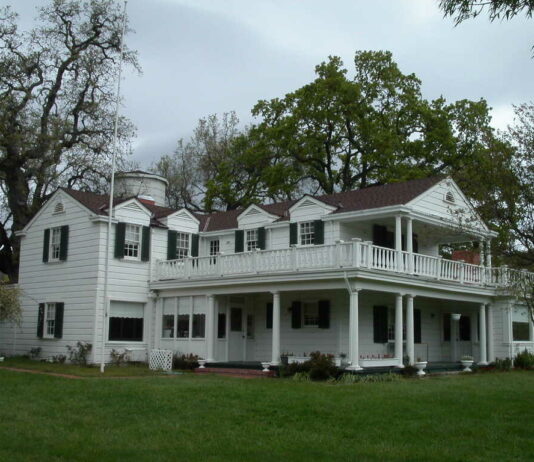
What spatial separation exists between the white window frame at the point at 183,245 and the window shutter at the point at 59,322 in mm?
5105

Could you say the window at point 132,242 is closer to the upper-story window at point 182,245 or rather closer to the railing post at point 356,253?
the upper-story window at point 182,245

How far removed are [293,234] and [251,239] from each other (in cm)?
247

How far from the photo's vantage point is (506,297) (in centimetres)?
2748

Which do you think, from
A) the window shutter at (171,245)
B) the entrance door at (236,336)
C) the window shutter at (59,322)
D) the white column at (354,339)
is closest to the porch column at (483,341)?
the white column at (354,339)

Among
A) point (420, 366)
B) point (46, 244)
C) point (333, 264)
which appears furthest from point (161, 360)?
point (420, 366)

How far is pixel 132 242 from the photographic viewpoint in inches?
1084

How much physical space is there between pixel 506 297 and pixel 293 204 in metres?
9.19

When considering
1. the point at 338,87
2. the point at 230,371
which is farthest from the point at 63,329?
the point at 338,87

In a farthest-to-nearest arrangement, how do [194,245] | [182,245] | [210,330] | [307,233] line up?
[194,245], [182,245], [307,233], [210,330]

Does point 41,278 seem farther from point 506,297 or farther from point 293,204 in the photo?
point 506,297

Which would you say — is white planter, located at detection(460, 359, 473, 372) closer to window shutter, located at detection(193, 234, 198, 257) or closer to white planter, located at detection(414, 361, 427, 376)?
white planter, located at detection(414, 361, 427, 376)

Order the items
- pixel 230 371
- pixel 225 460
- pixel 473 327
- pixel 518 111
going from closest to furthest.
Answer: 1. pixel 225 460
2. pixel 518 111
3. pixel 230 371
4. pixel 473 327

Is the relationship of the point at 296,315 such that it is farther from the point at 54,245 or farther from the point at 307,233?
the point at 54,245

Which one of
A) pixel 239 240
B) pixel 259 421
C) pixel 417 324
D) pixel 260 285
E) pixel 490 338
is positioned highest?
pixel 239 240
